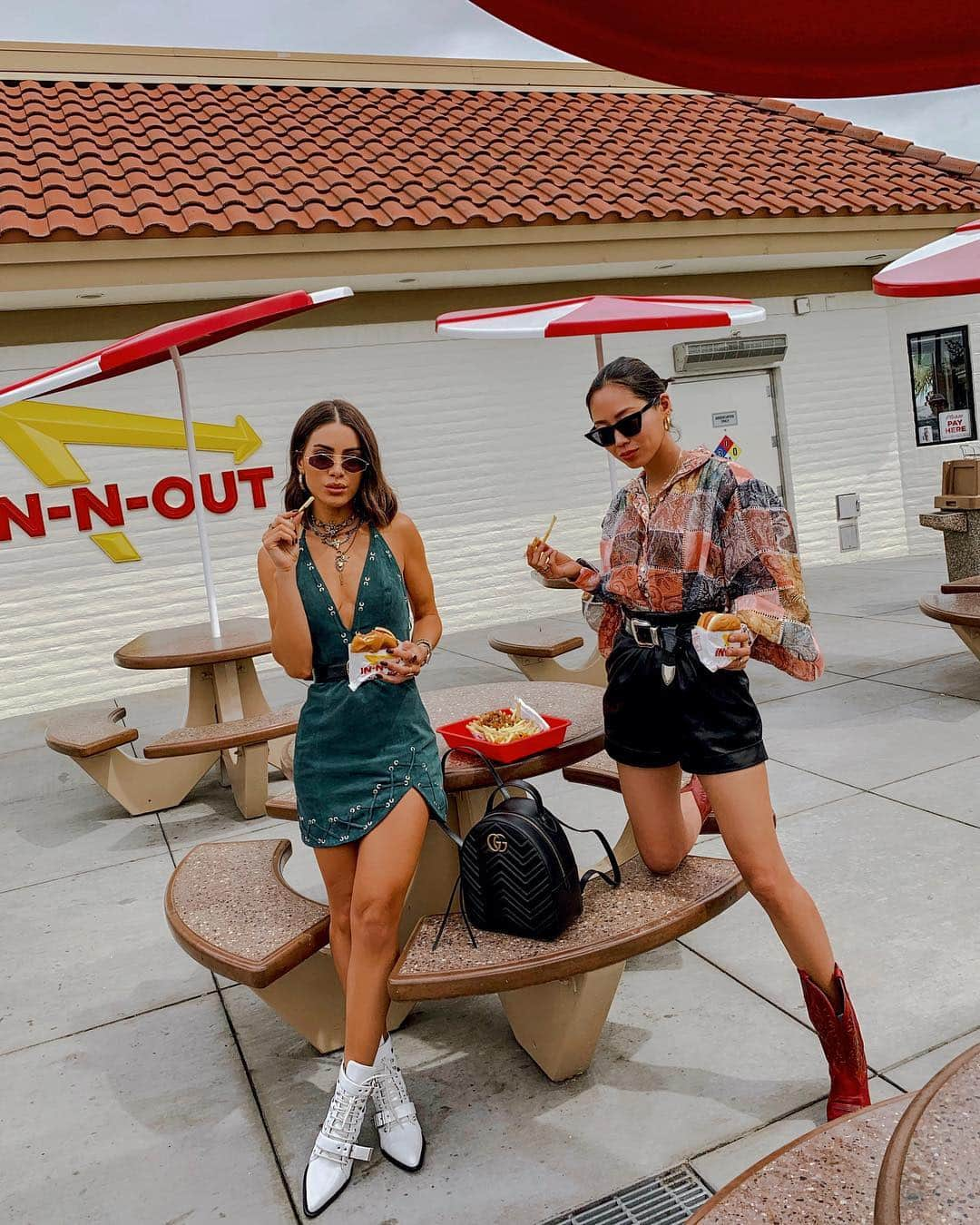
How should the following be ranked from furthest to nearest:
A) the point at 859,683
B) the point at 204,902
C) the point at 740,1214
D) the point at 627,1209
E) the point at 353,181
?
the point at 353,181 < the point at 859,683 < the point at 204,902 < the point at 627,1209 < the point at 740,1214

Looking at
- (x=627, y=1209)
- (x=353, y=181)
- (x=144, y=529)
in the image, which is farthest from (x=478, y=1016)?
(x=353, y=181)

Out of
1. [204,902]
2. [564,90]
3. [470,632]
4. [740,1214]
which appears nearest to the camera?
[740,1214]

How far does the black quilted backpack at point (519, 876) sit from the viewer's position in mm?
2461

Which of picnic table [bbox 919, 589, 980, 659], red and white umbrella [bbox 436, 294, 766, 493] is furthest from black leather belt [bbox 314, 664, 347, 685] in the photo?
picnic table [bbox 919, 589, 980, 659]

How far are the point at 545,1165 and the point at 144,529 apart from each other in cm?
791

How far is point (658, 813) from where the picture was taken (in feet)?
8.97

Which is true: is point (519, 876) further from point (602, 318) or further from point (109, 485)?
point (109, 485)

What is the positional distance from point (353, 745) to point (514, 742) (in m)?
0.64

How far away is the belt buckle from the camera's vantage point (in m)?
2.58

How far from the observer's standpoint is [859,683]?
6789 millimetres

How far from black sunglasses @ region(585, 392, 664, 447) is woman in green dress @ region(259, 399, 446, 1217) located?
0.64m

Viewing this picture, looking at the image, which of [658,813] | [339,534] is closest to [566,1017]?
[658,813]

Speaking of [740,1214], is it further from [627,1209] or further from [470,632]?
[470,632]

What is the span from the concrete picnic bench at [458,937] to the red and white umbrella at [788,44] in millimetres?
1895
